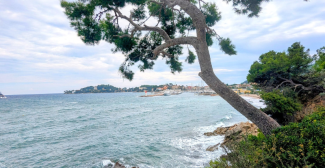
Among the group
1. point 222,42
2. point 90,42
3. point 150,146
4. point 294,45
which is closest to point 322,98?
point 294,45

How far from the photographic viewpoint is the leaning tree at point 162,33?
350 cm

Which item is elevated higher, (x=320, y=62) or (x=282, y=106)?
(x=320, y=62)

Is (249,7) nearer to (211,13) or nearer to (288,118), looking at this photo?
(211,13)

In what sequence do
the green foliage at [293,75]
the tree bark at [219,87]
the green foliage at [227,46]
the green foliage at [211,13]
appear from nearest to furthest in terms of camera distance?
the tree bark at [219,87], the green foliage at [227,46], the green foliage at [211,13], the green foliage at [293,75]

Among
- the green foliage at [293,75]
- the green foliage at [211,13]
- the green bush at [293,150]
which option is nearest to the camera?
the green bush at [293,150]

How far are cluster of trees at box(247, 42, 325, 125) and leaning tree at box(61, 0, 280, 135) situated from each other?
4.40 m

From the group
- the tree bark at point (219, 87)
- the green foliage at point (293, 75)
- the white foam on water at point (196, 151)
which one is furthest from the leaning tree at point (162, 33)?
the green foliage at point (293, 75)

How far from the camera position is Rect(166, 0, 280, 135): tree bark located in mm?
3304

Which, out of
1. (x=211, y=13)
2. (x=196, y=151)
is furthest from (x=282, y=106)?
(x=211, y=13)

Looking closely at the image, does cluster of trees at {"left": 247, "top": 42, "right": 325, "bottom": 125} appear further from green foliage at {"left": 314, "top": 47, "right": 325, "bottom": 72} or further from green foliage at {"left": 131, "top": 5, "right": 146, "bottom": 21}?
green foliage at {"left": 131, "top": 5, "right": 146, "bottom": 21}

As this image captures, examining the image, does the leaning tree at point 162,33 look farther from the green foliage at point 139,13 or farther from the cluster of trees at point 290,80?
the cluster of trees at point 290,80

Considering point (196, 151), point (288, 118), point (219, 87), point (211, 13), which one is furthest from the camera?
point (196, 151)

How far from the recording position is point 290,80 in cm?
926

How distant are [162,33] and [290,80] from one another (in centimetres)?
878
